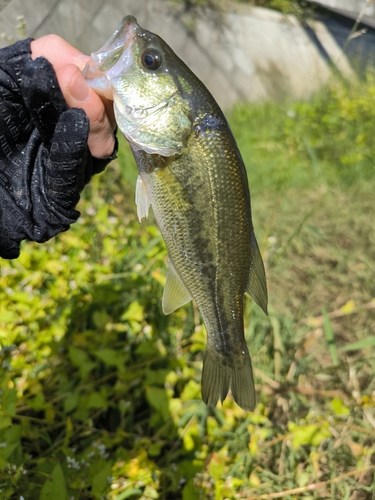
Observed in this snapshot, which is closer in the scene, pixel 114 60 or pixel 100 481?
pixel 114 60

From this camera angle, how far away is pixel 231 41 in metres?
6.12

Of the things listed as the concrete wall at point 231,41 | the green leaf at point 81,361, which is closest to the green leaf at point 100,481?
the green leaf at point 81,361

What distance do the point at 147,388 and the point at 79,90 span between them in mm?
1198

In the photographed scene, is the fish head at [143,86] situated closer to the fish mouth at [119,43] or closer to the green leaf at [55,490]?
the fish mouth at [119,43]

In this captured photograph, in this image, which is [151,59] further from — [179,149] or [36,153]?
[36,153]

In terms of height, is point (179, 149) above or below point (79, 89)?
→ below

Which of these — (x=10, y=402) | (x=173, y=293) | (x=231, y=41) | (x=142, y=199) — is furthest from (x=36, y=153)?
(x=231, y=41)

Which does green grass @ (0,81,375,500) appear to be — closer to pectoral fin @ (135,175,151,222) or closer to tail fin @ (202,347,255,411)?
tail fin @ (202,347,255,411)

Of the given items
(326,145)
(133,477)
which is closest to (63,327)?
(133,477)

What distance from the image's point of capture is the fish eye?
3.85ft

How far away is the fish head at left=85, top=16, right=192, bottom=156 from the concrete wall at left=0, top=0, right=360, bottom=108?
262 cm

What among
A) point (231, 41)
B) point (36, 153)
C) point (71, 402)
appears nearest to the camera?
point (36, 153)

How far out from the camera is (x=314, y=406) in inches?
83.1

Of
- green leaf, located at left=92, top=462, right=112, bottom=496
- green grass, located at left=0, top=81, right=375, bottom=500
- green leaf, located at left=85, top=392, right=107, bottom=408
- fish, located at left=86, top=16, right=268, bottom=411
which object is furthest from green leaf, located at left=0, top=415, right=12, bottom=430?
fish, located at left=86, top=16, right=268, bottom=411
